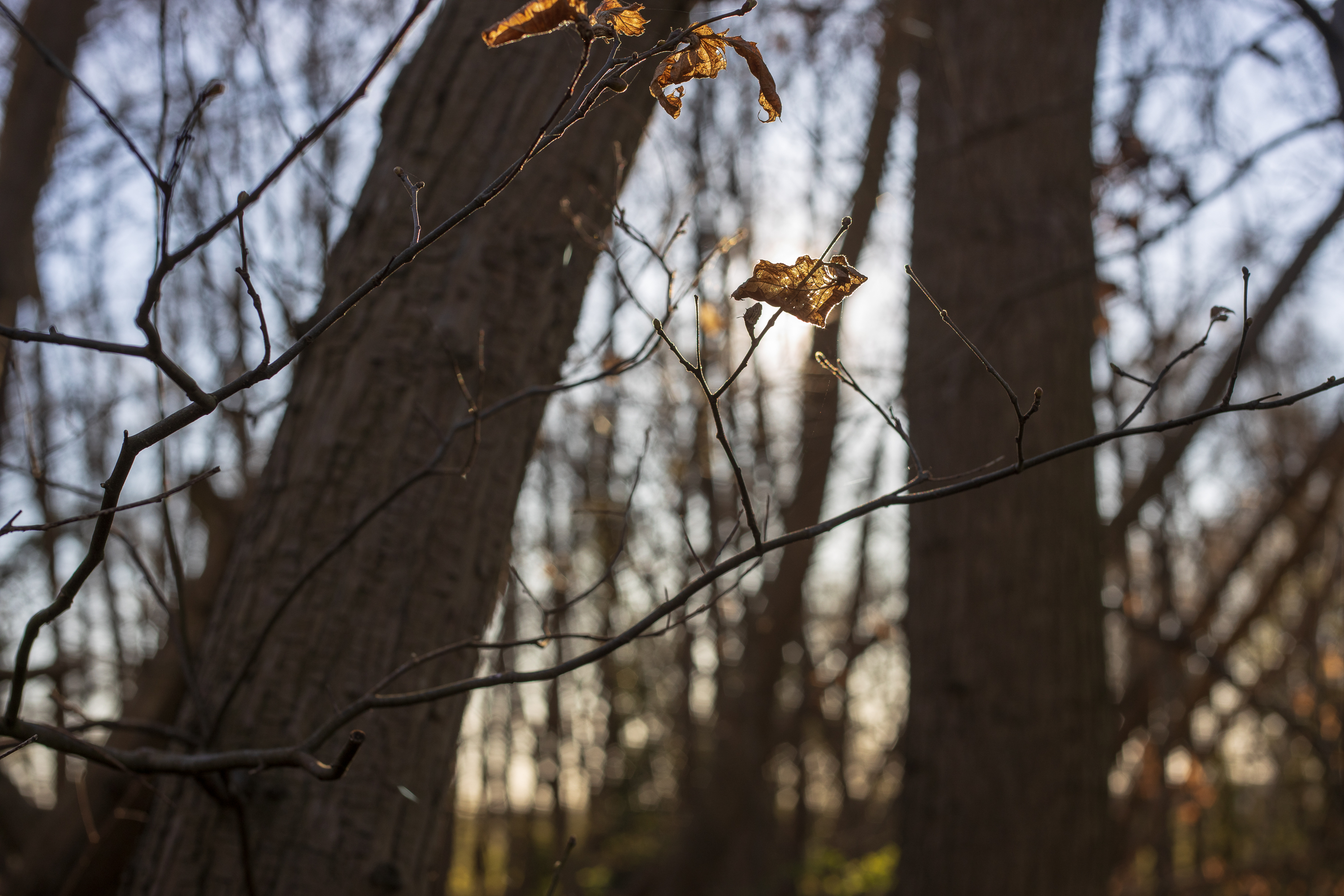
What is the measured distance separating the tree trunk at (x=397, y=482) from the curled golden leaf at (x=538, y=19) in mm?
589

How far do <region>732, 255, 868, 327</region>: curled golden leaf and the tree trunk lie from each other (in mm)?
658

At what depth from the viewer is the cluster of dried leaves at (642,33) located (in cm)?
76

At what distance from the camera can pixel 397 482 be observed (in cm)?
151

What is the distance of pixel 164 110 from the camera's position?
1.11 m

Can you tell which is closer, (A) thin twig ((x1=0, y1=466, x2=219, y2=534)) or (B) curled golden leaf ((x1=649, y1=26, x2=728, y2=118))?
(A) thin twig ((x1=0, y1=466, x2=219, y2=534))

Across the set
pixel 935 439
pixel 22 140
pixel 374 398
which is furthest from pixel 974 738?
pixel 22 140

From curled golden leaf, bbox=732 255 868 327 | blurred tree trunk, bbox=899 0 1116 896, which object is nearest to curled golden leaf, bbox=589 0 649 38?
curled golden leaf, bbox=732 255 868 327

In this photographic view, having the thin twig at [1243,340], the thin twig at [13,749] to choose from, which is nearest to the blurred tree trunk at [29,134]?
the thin twig at [13,749]

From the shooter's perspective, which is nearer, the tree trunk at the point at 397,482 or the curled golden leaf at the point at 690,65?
the curled golden leaf at the point at 690,65

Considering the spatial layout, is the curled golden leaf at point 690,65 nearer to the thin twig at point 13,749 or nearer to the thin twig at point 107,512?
the thin twig at point 107,512

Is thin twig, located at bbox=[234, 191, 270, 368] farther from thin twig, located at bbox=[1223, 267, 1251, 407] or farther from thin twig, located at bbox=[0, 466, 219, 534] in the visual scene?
thin twig, located at bbox=[1223, 267, 1251, 407]

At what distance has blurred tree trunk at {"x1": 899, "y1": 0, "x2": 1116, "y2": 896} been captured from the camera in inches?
93.3

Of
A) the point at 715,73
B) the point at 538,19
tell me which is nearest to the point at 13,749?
the point at 538,19

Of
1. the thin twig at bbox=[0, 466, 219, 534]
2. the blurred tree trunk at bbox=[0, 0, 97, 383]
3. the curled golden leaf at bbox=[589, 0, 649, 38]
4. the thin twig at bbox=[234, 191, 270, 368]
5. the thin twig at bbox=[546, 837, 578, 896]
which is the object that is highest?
the blurred tree trunk at bbox=[0, 0, 97, 383]
